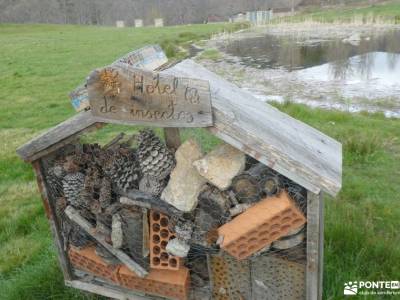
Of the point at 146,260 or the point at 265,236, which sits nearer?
the point at 265,236

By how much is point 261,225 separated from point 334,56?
18555 millimetres

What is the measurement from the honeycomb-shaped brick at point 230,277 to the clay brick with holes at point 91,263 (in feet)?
→ 2.28

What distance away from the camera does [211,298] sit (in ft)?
9.42

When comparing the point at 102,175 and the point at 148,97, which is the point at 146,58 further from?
the point at 102,175

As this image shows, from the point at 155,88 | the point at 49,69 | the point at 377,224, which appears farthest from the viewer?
the point at 49,69

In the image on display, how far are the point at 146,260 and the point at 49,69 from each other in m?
16.2

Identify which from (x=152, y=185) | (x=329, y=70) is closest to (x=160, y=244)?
(x=152, y=185)

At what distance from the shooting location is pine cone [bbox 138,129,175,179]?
2.71 meters

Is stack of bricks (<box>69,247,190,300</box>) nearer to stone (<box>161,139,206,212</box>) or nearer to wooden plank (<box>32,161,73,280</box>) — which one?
wooden plank (<box>32,161,73,280</box>)

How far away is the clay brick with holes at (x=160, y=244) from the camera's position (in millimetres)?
2762

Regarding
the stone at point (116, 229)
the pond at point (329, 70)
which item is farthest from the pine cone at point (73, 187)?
the pond at point (329, 70)

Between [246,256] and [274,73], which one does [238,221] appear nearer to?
[246,256]

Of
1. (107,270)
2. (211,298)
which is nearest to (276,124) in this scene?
(211,298)

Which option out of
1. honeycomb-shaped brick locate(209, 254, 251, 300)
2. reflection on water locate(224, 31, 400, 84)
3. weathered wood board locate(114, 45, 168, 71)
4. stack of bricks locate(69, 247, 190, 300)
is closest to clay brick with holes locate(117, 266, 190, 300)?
stack of bricks locate(69, 247, 190, 300)
